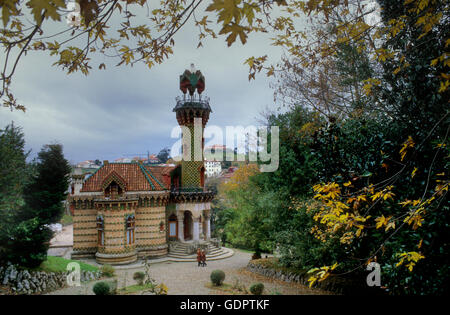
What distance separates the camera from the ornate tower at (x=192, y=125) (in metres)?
22.8

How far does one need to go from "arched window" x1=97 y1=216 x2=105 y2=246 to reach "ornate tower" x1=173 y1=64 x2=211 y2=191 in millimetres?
6147

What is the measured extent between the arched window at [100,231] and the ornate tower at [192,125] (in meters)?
6.15

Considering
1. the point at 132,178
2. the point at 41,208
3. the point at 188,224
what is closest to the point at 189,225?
the point at 188,224

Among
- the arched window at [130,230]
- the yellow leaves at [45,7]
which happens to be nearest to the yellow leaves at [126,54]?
the yellow leaves at [45,7]

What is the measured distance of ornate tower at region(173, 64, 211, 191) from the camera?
74.8ft

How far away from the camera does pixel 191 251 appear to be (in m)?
21.5

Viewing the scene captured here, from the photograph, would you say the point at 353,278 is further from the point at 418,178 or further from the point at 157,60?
the point at 157,60

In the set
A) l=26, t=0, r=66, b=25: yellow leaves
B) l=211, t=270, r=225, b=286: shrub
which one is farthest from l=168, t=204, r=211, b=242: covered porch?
l=26, t=0, r=66, b=25: yellow leaves

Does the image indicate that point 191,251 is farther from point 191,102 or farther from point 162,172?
point 191,102

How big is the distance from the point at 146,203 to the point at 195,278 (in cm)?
753

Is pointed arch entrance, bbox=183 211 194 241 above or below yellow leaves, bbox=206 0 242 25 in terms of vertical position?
below

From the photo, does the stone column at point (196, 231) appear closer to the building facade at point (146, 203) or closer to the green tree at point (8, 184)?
the building facade at point (146, 203)

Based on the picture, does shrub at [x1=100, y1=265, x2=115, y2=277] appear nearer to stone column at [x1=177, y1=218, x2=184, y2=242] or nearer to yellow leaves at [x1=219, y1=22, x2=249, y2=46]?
stone column at [x1=177, y1=218, x2=184, y2=242]

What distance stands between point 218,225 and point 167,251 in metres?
11.7
